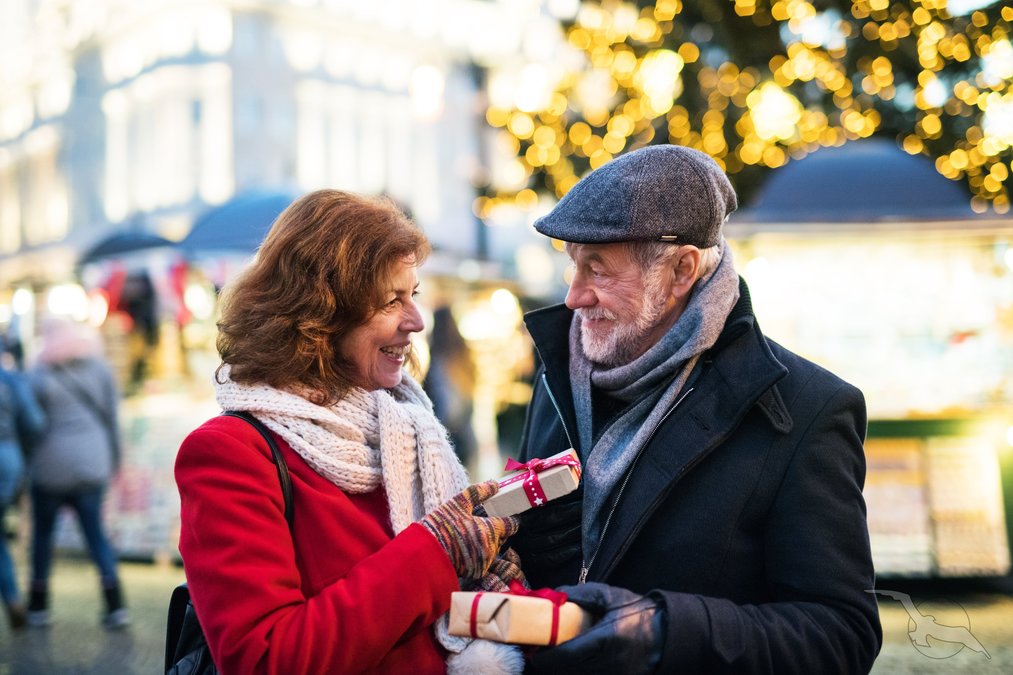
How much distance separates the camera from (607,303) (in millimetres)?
2260

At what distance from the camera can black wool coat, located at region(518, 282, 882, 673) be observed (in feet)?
6.06

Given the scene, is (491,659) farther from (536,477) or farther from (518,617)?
(536,477)

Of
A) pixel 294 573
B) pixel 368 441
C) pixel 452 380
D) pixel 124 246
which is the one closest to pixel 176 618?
pixel 294 573

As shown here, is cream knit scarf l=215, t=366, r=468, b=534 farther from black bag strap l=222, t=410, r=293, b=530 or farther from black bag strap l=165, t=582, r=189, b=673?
black bag strap l=165, t=582, r=189, b=673

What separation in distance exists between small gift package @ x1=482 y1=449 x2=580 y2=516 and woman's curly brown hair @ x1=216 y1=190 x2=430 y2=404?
0.47 m

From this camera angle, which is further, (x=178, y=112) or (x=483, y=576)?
(x=178, y=112)

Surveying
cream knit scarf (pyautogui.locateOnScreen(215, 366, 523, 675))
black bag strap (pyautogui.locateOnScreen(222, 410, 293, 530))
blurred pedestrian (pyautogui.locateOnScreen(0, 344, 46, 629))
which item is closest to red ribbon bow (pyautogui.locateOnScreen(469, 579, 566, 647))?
cream knit scarf (pyautogui.locateOnScreen(215, 366, 523, 675))

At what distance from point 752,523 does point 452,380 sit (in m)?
6.79

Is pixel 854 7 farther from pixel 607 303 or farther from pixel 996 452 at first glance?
pixel 607 303

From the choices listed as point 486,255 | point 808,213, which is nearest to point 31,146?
point 486,255

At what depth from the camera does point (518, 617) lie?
177 cm

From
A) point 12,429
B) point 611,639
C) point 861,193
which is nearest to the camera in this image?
point 611,639

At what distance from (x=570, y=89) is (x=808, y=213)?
5.91 meters

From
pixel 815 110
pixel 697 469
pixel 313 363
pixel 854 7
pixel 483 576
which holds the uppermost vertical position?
pixel 854 7
